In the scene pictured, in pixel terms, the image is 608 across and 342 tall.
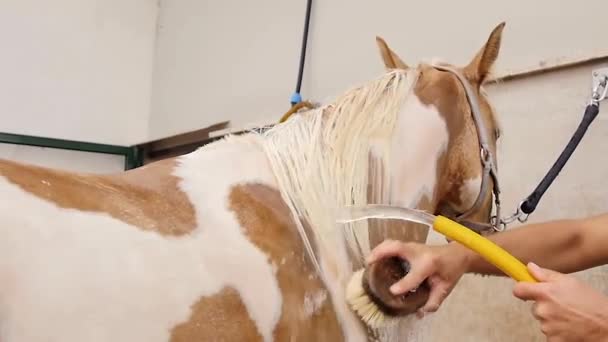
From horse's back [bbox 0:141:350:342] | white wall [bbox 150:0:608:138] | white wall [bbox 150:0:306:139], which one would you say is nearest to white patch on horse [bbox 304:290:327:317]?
horse's back [bbox 0:141:350:342]

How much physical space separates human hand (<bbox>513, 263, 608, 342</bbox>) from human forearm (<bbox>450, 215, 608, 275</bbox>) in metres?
0.25

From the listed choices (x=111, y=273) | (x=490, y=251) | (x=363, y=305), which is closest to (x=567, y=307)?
(x=490, y=251)

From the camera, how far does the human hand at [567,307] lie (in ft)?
1.89

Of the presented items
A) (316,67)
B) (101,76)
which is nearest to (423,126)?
(316,67)

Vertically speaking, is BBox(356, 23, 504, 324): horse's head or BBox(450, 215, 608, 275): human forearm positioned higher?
BBox(356, 23, 504, 324): horse's head

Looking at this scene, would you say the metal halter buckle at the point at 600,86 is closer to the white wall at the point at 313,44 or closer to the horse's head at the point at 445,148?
the white wall at the point at 313,44

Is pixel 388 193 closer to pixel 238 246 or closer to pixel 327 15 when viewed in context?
pixel 238 246

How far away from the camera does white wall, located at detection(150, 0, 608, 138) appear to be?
1289mm

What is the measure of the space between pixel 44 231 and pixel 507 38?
1145 millimetres

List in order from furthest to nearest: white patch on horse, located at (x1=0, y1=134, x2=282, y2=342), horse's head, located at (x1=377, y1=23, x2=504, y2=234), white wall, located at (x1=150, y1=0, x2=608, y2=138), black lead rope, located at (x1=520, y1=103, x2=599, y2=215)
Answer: white wall, located at (x1=150, y1=0, x2=608, y2=138) < black lead rope, located at (x1=520, y1=103, x2=599, y2=215) < horse's head, located at (x1=377, y1=23, x2=504, y2=234) < white patch on horse, located at (x1=0, y1=134, x2=282, y2=342)

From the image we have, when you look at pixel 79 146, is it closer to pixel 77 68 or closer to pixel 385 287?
pixel 77 68

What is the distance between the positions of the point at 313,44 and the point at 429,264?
1.32 meters

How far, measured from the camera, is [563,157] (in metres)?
1.13

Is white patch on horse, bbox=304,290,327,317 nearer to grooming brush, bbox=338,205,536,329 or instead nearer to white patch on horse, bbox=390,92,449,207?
grooming brush, bbox=338,205,536,329
